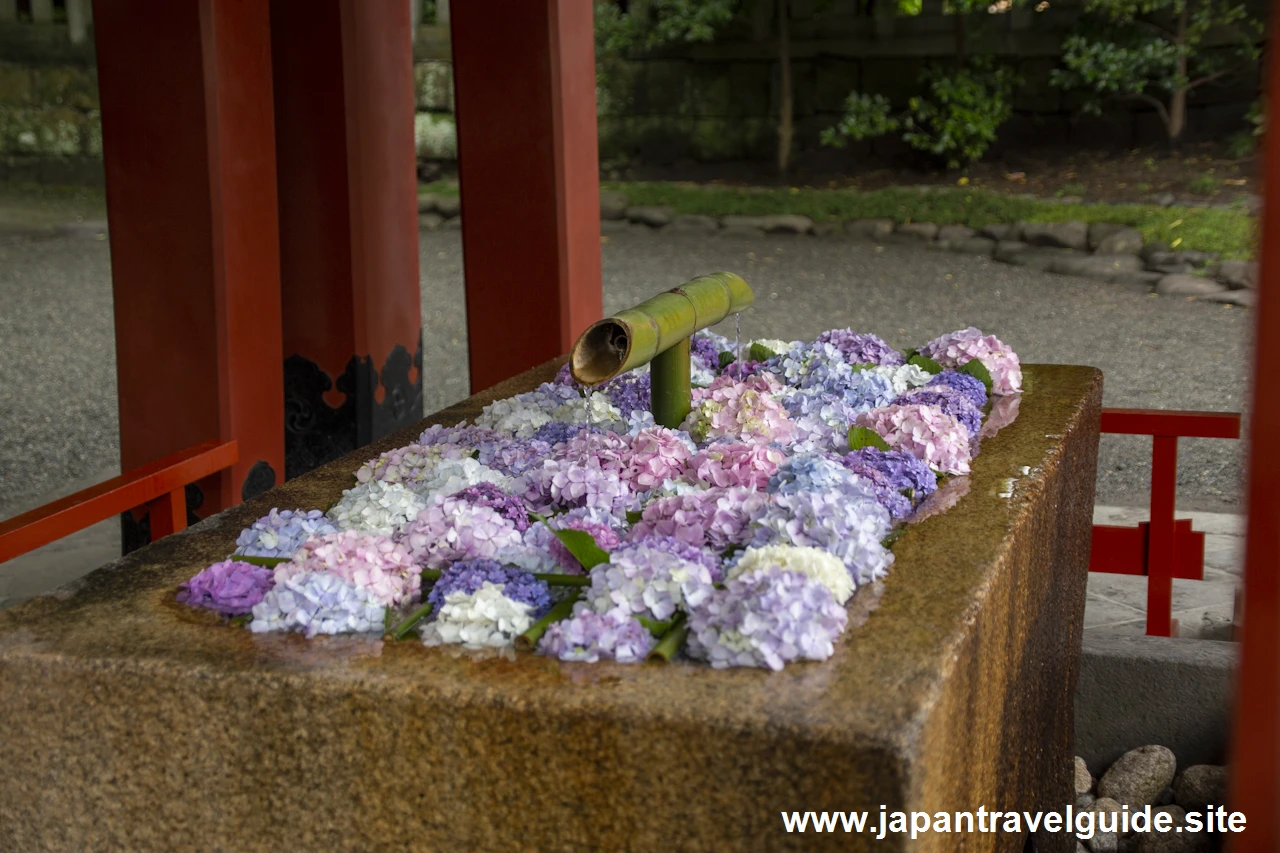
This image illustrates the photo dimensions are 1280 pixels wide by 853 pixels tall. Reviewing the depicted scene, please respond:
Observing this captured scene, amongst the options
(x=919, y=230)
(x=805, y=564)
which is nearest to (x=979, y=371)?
(x=805, y=564)

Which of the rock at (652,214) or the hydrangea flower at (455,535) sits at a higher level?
the hydrangea flower at (455,535)

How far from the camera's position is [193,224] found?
296cm

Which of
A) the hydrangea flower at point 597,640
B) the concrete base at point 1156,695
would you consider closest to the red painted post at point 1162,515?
the concrete base at point 1156,695

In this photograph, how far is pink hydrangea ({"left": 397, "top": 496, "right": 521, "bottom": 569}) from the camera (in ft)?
5.77

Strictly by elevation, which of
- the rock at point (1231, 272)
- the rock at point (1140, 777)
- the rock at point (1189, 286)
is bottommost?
the rock at point (1140, 777)

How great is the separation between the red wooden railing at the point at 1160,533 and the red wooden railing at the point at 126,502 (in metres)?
2.13

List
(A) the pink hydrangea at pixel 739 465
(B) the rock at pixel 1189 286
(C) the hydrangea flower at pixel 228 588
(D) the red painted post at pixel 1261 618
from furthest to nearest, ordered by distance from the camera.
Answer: (B) the rock at pixel 1189 286, (A) the pink hydrangea at pixel 739 465, (C) the hydrangea flower at pixel 228 588, (D) the red painted post at pixel 1261 618

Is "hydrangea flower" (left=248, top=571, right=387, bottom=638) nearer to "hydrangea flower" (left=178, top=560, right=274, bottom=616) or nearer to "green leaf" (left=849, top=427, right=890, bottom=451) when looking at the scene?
"hydrangea flower" (left=178, top=560, right=274, bottom=616)

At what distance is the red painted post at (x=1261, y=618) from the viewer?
3.09ft

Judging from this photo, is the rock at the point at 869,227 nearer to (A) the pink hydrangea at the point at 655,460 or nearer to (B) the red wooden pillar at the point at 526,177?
(B) the red wooden pillar at the point at 526,177

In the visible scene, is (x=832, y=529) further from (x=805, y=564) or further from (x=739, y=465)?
(x=739, y=465)

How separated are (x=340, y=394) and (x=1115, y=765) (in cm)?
234

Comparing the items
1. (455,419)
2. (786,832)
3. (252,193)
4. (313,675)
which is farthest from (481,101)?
(786,832)

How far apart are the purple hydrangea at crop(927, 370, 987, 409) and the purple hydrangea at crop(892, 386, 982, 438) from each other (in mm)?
49
